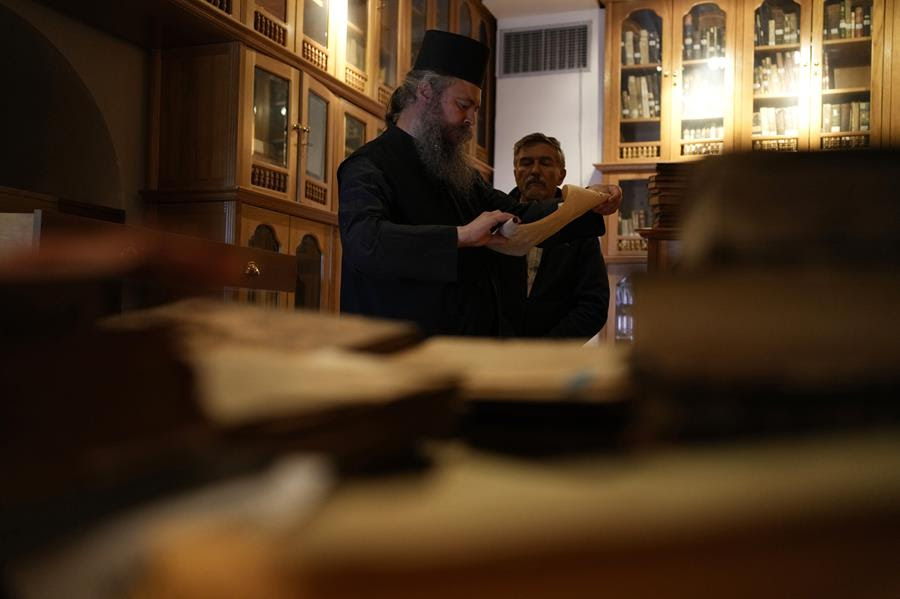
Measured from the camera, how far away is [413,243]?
1.36 meters

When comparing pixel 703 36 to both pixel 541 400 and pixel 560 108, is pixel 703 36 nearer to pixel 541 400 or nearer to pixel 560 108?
pixel 560 108

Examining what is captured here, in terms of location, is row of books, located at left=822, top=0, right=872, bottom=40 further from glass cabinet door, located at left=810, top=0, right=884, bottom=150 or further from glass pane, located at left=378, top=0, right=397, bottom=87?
glass pane, located at left=378, top=0, right=397, bottom=87

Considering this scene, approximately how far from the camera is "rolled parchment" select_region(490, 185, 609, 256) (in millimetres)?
1301

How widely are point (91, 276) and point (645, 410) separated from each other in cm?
19

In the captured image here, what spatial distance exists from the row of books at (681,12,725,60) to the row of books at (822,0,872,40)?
698mm

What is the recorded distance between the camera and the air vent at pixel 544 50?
627 centimetres

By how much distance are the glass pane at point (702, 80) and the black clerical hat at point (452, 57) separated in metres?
4.05

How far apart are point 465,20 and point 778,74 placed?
2273mm

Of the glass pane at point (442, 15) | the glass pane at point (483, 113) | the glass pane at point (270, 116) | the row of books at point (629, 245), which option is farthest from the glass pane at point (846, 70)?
the glass pane at point (270, 116)

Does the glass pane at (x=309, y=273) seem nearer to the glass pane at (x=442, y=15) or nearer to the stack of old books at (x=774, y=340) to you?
the glass pane at (x=442, y=15)

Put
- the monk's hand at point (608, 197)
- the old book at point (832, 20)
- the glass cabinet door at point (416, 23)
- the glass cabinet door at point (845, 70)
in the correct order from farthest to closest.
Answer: the old book at point (832, 20)
the glass cabinet door at point (845, 70)
the glass cabinet door at point (416, 23)
the monk's hand at point (608, 197)

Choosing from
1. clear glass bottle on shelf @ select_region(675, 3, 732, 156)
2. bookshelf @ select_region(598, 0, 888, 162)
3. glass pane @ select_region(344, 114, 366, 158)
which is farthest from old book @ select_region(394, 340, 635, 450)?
clear glass bottle on shelf @ select_region(675, 3, 732, 156)

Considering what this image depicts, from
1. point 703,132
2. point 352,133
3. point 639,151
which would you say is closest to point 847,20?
point 703,132

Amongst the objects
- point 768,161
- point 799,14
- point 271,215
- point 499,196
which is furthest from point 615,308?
point 768,161
